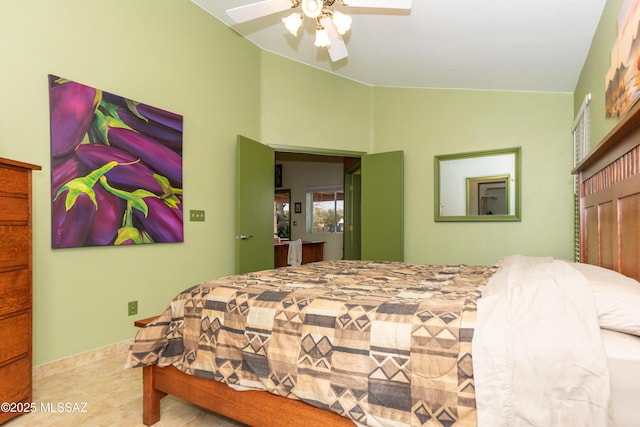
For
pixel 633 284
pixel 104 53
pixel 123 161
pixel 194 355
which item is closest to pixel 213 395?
pixel 194 355

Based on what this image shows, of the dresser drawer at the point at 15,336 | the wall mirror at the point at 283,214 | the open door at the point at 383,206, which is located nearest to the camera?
the dresser drawer at the point at 15,336

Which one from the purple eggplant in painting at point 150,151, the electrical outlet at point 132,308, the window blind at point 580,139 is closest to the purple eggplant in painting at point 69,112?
the purple eggplant in painting at point 150,151

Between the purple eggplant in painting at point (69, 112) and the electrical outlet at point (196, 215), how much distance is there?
1.14 meters

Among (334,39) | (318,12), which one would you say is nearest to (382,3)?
(318,12)

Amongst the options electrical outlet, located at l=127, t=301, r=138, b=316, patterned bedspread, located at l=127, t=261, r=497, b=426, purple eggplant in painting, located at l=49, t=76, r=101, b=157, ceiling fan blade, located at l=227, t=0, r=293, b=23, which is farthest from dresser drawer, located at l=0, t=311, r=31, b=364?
ceiling fan blade, located at l=227, t=0, r=293, b=23

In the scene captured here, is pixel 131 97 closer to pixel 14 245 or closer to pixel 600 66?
pixel 14 245

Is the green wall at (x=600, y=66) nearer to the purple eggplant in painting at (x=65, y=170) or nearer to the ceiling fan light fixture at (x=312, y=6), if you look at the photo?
the ceiling fan light fixture at (x=312, y=6)

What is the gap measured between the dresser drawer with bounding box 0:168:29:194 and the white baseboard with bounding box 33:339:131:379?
4.08ft

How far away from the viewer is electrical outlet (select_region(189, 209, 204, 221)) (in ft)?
11.3

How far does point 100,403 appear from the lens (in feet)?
6.64

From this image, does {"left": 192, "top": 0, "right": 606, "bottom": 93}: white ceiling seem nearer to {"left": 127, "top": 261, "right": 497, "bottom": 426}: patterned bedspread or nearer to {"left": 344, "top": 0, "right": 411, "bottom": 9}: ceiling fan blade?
{"left": 344, "top": 0, "right": 411, "bottom": 9}: ceiling fan blade

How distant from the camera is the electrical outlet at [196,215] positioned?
11.3 ft

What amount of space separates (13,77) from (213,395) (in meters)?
2.30

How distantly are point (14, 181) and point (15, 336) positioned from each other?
788 millimetres
